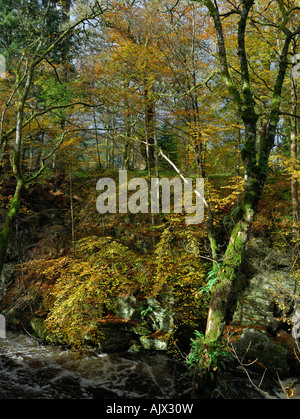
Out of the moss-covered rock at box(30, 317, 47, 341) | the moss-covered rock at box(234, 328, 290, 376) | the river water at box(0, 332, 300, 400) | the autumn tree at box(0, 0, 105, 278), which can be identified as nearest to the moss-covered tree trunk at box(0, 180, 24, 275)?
the autumn tree at box(0, 0, 105, 278)

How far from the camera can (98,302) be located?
20.7 feet

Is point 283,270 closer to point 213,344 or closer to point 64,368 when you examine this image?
point 213,344

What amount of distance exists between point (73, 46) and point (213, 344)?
15.2 meters

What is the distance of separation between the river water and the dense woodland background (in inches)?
22.7

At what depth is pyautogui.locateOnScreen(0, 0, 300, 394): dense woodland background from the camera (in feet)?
15.2

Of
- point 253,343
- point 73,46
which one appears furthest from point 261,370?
point 73,46

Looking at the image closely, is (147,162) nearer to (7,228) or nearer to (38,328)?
(7,228)

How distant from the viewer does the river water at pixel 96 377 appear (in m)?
5.34

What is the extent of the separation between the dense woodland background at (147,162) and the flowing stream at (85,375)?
56 cm

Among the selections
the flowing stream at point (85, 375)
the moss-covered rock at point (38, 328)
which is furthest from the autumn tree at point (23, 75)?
the moss-covered rock at point (38, 328)

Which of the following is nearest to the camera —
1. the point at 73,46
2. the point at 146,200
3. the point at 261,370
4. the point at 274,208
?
the point at 261,370

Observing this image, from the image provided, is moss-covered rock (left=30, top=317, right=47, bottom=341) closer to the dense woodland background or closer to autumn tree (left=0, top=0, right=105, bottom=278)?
the dense woodland background

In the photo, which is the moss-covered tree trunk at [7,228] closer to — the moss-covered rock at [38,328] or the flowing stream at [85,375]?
the flowing stream at [85,375]
